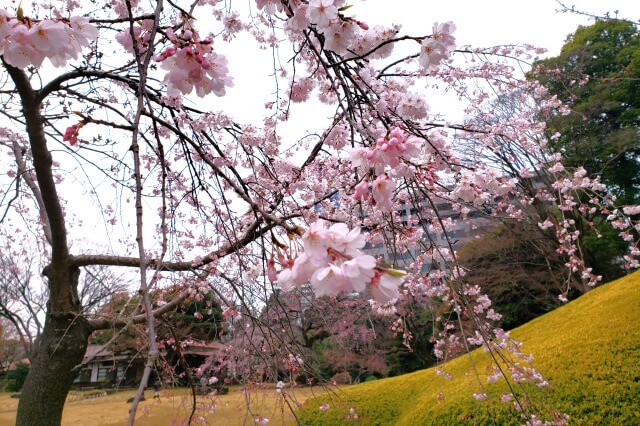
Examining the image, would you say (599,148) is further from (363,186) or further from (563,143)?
(363,186)

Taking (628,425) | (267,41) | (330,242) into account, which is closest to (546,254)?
(628,425)

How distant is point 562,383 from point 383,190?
3761mm

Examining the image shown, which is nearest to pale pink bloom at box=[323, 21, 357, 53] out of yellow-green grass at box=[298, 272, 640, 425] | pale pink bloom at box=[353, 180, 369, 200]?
pale pink bloom at box=[353, 180, 369, 200]

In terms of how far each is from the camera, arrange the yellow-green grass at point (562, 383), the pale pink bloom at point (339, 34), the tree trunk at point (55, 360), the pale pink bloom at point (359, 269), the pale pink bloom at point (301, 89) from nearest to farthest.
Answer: the pale pink bloom at point (359, 269) < the pale pink bloom at point (339, 34) < the pale pink bloom at point (301, 89) < the tree trunk at point (55, 360) < the yellow-green grass at point (562, 383)

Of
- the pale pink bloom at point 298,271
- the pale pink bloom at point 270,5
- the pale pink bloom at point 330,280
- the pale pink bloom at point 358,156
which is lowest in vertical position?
the pale pink bloom at point 330,280

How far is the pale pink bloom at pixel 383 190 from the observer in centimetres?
96

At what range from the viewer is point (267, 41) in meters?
3.59

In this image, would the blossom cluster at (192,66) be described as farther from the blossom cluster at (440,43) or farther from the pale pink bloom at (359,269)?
the pale pink bloom at (359,269)

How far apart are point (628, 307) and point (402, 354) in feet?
24.3

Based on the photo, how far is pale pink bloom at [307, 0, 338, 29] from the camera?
1062mm

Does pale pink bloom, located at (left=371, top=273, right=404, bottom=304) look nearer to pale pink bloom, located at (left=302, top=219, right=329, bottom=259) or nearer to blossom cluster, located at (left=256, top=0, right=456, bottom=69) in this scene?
pale pink bloom, located at (left=302, top=219, right=329, bottom=259)

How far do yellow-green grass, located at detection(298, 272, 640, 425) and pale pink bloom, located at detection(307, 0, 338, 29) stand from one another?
2.05 meters

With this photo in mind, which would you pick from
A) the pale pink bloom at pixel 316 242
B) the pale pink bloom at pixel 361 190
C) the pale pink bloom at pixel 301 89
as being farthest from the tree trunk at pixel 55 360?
the pale pink bloom at pixel 316 242

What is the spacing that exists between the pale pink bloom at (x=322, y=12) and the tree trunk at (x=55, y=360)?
112 inches
